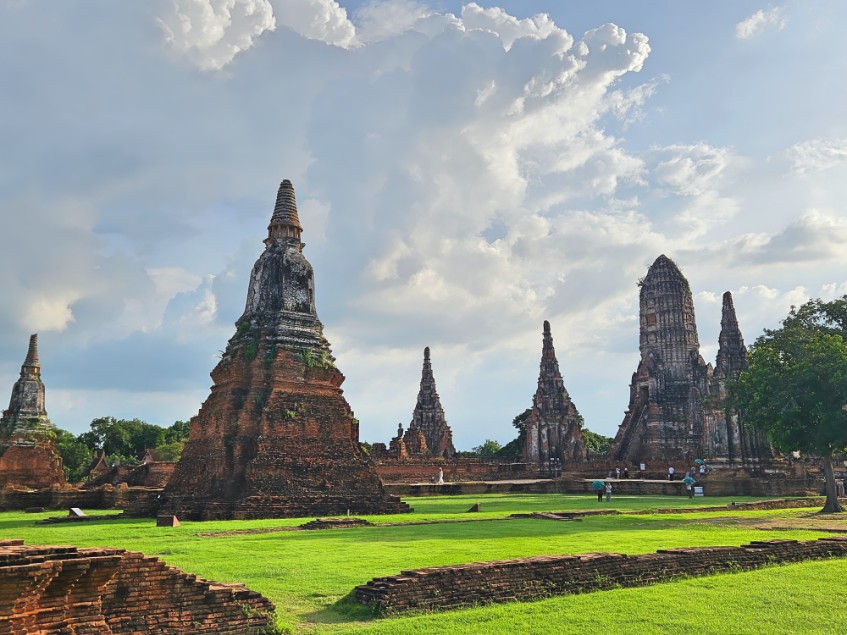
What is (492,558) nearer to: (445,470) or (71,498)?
(71,498)

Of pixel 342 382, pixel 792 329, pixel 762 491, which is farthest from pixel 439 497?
pixel 792 329

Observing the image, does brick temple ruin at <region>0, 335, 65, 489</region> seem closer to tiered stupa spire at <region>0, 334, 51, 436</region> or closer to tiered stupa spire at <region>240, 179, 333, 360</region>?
tiered stupa spire at <region>0, 334, 51, 436</region>

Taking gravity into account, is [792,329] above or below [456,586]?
above

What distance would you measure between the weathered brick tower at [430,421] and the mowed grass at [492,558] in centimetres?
4233

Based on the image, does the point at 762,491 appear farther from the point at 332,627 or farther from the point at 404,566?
the point at 332,627

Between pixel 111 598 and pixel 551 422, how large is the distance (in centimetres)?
5013

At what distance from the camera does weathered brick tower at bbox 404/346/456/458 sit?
6291 centimetres

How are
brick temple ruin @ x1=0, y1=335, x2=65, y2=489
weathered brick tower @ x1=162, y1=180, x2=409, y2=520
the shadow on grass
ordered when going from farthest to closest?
1. brick temple ruin @ x1=0, y1=335, x2=65, y2=489
2. weathered brick tower @ x1=162, y1=180, x2=409, y2=520
3. the shadow on grass

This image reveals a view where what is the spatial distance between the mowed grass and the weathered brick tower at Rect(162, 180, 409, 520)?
8.92ft

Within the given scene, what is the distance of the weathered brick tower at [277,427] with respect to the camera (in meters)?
23.1

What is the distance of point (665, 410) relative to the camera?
56.8 metres

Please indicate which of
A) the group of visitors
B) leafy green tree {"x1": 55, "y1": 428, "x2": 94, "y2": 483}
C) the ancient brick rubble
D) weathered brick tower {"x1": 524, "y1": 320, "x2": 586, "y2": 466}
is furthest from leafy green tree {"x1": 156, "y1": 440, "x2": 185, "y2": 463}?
the ancient brick rubble

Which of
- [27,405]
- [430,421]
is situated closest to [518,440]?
[430,421]

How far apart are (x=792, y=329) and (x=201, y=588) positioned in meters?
35.2
